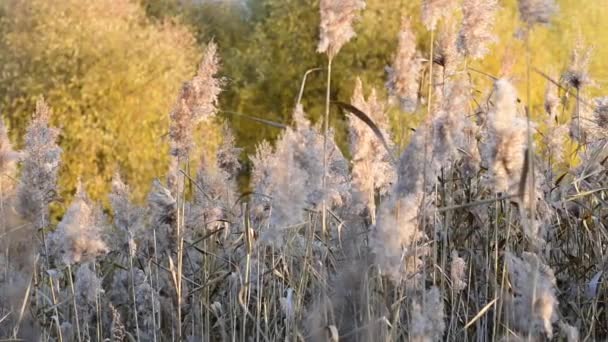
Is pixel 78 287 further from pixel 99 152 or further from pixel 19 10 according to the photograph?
pixel 19 10

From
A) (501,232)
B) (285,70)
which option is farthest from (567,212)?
(285,70)

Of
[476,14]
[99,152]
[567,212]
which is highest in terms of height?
[476,14]

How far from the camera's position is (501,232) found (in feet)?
8.34

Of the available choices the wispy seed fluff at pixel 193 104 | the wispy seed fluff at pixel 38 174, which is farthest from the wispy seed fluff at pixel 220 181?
the wispy seed fluff at pixel 193 104

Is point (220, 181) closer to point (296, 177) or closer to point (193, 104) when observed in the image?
point (193, 104)

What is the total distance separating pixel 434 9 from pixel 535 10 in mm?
242

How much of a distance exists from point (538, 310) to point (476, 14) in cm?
79

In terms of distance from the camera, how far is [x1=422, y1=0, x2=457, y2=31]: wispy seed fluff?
5.61ft

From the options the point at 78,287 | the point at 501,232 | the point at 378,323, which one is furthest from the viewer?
the point at 501,232

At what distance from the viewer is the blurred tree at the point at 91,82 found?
12.2 meters

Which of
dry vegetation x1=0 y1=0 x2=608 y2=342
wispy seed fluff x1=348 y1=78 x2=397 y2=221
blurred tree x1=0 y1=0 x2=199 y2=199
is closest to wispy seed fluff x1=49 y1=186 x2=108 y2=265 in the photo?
dry vegetation x1=0 y1=0 x2=608 y2=342

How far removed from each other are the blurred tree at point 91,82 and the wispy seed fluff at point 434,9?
1056 centimetres

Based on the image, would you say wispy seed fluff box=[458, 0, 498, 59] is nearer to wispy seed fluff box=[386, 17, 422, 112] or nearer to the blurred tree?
wispy seed fluff box=[386, 17, 422, 112]

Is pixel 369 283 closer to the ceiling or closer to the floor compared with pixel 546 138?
closer to the floor
